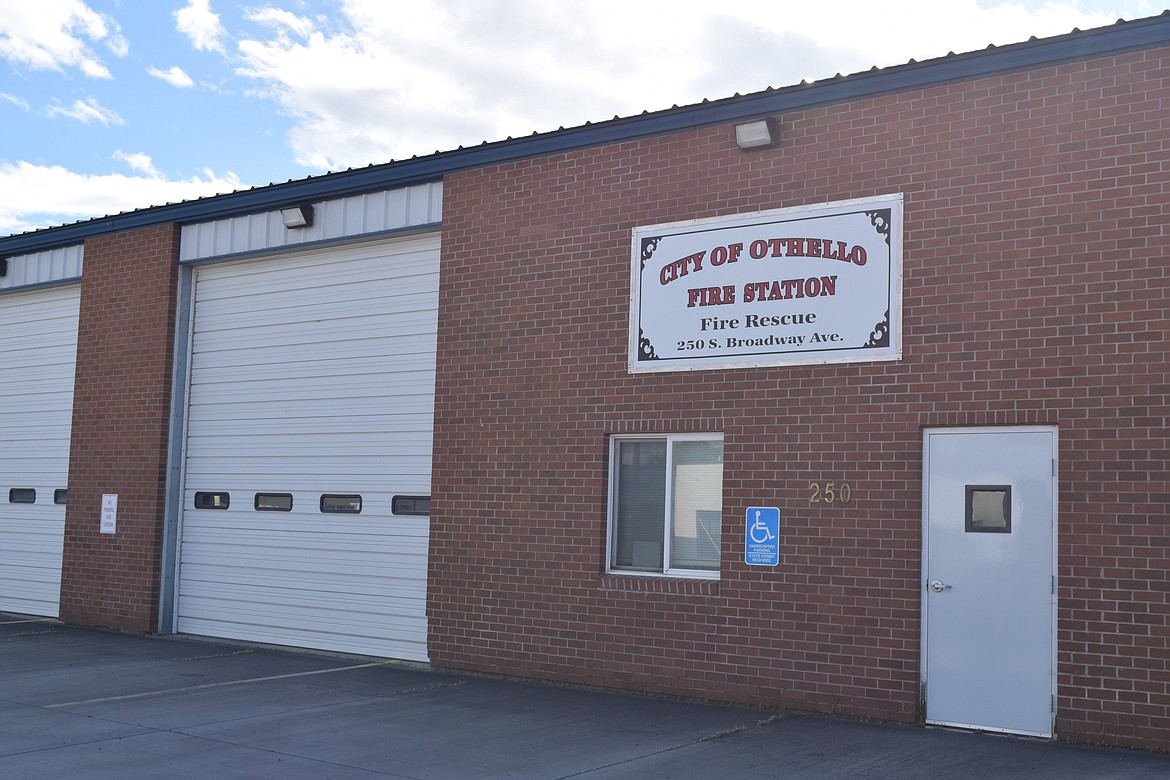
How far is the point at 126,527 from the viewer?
1659cm

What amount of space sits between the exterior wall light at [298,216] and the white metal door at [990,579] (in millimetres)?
8856

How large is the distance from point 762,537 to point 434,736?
3.64m

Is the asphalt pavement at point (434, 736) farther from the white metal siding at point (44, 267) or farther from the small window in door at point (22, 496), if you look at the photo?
the white metal siding at point (44, 267)

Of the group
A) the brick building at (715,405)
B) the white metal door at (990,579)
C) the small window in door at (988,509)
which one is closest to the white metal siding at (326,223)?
the brick building at (715,405)

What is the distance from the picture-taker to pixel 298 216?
49.7 feet

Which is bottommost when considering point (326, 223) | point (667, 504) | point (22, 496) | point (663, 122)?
point (22, 496)

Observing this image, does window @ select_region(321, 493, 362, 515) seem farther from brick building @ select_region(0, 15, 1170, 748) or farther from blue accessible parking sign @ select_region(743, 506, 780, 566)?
blue accessible parking sign @ select_region(743, 506, 780, 566)

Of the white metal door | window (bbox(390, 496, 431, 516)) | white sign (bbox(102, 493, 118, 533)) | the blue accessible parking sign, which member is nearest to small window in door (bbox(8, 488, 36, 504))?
white sign (bbox(102, 493, 118, 533))

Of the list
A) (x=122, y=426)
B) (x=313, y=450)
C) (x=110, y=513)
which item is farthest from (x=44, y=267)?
(x=313, y=450)

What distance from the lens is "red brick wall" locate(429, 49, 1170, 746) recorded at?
9.36 metres

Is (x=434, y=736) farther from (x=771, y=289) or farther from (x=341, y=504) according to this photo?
(x=341, y=504)

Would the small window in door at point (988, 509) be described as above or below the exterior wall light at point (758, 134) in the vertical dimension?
below

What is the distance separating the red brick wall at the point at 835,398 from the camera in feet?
30.7

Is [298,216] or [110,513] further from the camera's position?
[110,513]
